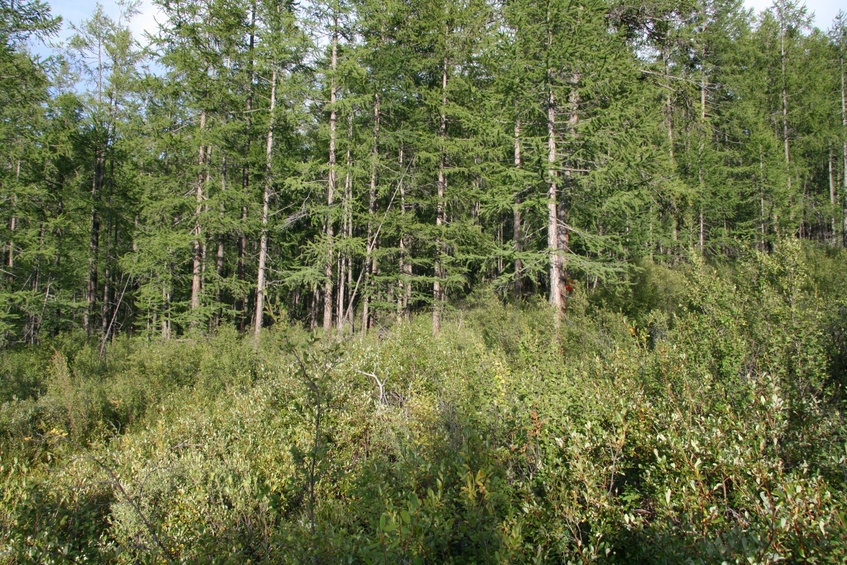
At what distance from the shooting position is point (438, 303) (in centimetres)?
1583

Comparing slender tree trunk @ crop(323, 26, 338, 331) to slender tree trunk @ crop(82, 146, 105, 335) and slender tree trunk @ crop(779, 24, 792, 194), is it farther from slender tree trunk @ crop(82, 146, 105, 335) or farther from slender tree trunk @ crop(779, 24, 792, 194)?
slender tree trunk @ crop(779, 24, 792, 194)

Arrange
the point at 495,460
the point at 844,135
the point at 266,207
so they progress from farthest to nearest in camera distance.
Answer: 1. the point at 844,135
2. the point at 266,207
3. the point at 495,460

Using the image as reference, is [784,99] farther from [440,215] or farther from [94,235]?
[94,235]

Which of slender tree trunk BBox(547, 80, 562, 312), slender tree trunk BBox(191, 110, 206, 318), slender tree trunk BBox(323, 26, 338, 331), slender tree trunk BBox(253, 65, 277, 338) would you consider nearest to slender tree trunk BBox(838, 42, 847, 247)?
slender tree trunk BBox(547, 80, 562, 312)

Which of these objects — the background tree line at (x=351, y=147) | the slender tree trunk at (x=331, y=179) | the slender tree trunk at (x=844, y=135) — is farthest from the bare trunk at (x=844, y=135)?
the slender tree trunk at (x=331, y=179)

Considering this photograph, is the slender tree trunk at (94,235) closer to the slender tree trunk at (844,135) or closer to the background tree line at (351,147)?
the background tree line at (351,147)

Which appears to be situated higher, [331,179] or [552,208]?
[331,179]

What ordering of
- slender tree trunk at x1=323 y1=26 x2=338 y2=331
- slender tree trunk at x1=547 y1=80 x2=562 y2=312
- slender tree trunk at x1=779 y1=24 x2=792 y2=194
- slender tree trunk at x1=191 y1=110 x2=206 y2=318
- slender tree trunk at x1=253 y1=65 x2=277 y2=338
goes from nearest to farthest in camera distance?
slender tree trunk at x1=547 y1=80 x2=562 y2=312 → slender tree trunk at x1=323 y1=26 x2=338 y2=331 → slender tree trunk at x1=253 y1=65 x2=277 y2=338 → slender tree trunk at x1=191 y1=110 x2=206 y2=318 → slender tree trunk at x1=779 y1=24 x2=792 y2=194

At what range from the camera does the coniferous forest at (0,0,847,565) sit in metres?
2.92

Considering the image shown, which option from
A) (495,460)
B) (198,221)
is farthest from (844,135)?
(198,221)

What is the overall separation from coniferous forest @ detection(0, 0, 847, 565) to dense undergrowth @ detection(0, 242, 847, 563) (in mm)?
38

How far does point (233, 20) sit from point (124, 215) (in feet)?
32.9

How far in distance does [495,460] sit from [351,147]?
13379 millimetres

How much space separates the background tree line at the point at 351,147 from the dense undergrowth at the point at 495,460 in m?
5.60
